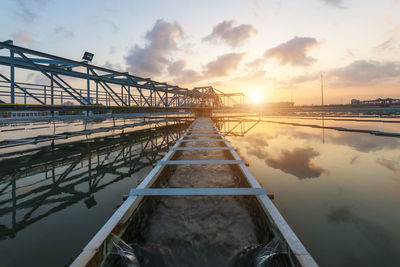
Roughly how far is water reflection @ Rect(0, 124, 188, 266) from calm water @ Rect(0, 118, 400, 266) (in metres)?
0.02

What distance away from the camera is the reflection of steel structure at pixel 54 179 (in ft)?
9.59

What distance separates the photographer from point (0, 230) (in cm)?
242

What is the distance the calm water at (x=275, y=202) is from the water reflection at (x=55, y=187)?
0.05ft

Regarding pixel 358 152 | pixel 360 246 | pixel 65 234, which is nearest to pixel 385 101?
pixel 358 152

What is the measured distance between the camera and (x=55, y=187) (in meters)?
3.91

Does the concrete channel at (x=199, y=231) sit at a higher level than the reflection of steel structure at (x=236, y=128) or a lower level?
lower

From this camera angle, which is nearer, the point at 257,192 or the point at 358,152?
the point at 257,192

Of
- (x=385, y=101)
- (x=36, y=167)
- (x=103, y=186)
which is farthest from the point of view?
(x=385, y=101)

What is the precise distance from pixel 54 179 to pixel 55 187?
2.21 feet

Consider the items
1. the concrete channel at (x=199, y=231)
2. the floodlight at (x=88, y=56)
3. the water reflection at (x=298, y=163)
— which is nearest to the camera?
the concrete channel at (x=199, y=231)

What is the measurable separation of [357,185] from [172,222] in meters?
4.37

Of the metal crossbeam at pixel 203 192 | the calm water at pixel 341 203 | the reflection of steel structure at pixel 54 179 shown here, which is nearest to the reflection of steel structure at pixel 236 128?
the calm water at pixel 341 203

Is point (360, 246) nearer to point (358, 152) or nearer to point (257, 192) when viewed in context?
point (257, 192)

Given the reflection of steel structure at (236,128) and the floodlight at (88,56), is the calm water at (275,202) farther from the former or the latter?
the floodlight at (88,56)
